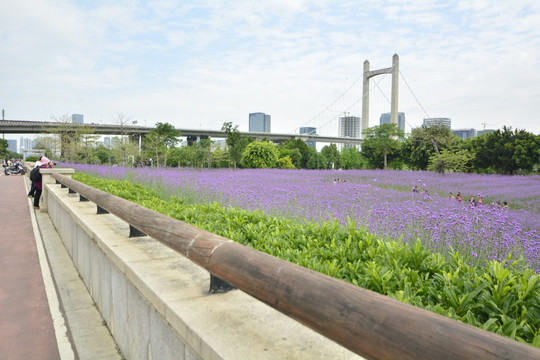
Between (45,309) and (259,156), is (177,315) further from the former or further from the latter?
(259,156)

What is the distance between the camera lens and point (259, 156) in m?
45.2

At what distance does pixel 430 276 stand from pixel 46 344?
371cm

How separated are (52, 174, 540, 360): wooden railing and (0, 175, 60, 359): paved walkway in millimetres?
2795

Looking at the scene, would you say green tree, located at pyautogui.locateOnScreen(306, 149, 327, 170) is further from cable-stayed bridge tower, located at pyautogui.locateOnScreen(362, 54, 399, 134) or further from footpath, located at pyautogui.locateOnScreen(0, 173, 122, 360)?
footpath, located at pyautogui.locateOnScreen(0, 173, 122, 360)

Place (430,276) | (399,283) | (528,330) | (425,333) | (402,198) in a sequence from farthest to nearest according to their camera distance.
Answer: (402,198) → (430,276) → (399,283) → (528,330) → (425,333)

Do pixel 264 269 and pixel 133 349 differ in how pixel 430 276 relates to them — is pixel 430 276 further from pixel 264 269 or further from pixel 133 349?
pixel 133 349

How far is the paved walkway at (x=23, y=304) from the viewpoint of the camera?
11.6ft

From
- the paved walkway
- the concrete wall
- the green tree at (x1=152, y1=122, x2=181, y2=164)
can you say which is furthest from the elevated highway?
the concrete wall

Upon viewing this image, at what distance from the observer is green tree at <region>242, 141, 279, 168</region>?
44.8 m

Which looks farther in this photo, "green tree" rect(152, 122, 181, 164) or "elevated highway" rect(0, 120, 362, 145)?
"green tree" rect(152, 122, 181, 164)

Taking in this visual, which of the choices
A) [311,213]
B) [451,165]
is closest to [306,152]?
[451,165]

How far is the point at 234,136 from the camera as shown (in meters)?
44.0

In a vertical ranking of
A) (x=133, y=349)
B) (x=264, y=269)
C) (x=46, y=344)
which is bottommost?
(x=46, y=344)

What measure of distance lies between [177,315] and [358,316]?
1.23 metres
